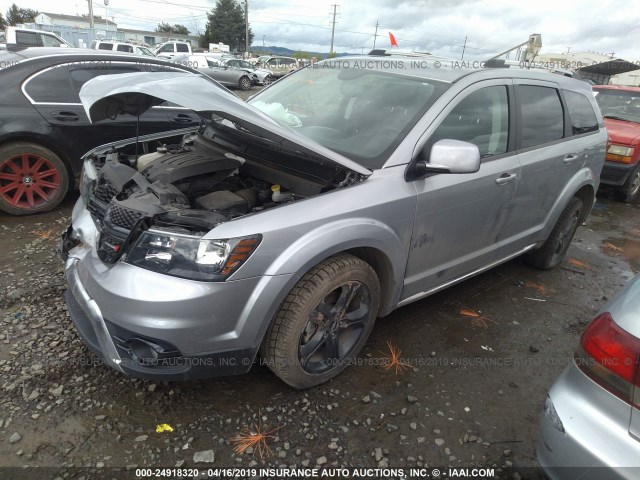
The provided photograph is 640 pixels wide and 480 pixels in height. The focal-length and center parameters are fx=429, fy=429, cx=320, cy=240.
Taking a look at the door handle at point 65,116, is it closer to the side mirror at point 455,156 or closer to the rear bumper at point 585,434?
the side mirror at point 455,156

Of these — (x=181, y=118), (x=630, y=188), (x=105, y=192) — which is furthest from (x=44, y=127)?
(x=630, y=188)

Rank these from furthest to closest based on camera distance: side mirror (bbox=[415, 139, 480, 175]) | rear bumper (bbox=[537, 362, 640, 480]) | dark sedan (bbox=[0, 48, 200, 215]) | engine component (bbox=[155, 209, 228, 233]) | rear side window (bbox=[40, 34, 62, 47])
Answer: rear side window (bbox=[40, 34, 62, 47]), dark sedan (bbox=[0, 48, 200, 215]), side mirror (bbox=[415, 139, 480, 175]), engine component (bbox=[155, 209, 228, 233]), rear bumper (bbox=[537, 362, 640, 480])

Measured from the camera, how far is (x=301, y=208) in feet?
6.77

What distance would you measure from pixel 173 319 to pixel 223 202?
2.34 feet

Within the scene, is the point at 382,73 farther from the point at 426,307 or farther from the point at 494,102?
the point at 426,307

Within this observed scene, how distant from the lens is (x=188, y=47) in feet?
81.7

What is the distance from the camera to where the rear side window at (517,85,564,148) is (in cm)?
316

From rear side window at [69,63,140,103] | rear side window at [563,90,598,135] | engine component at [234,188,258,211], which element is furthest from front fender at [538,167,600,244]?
rear side window at [69,63,140,103]

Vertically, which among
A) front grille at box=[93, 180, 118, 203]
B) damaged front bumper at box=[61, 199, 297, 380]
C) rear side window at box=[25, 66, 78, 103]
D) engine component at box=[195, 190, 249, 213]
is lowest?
damaged front bumper at box=[61, 199, 297, 380]

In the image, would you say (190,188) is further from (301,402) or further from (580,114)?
(580,114)

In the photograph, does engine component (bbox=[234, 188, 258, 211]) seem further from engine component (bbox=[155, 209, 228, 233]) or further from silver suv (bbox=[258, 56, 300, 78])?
silver suv (bbox=[258, 56, 300, 78])

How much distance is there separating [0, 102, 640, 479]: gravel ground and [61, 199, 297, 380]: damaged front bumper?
378mm

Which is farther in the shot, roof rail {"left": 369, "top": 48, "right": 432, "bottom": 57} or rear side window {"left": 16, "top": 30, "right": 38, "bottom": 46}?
rear side window {"left": 16, "top": 30, "right": 38, "bottom": 46}

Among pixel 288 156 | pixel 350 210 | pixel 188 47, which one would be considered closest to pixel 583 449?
pixel 350 210
